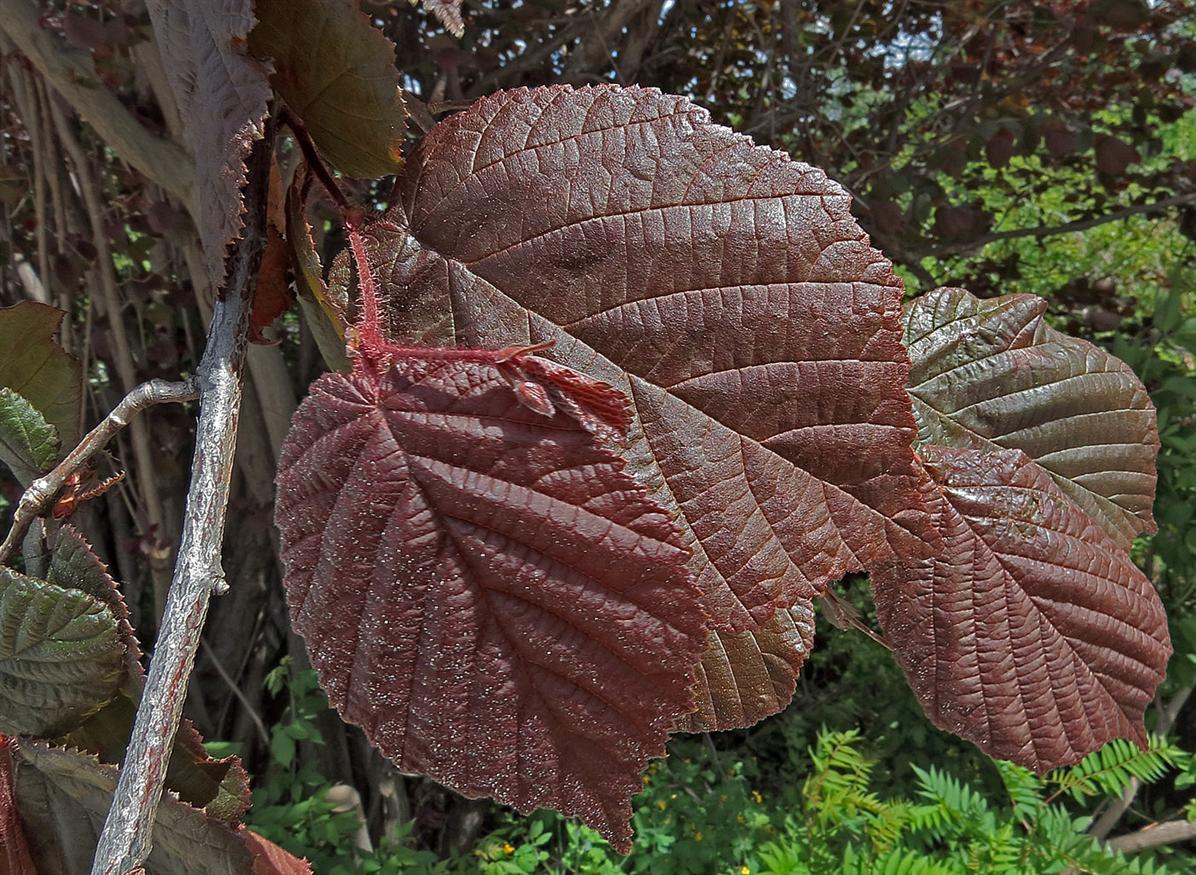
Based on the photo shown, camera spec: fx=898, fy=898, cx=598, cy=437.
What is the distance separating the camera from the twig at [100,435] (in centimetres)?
38

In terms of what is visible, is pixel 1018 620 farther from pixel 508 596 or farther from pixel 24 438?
pixel 24 438

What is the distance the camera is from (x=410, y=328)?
0.40m

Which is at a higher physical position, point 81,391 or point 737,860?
point 81,391

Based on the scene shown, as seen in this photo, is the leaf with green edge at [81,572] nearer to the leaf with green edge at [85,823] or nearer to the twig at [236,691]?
the leaf with green edge at [85,823]

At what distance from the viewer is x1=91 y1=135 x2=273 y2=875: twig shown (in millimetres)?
323

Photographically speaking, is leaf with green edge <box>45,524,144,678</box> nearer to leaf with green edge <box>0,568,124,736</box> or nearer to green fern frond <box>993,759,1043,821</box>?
leaf with green edge <box>0,568,124,736</box>

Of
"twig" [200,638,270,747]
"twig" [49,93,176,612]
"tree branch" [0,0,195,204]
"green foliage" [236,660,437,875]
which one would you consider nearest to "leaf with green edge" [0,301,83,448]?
"tree branch" [0,0,195,204]

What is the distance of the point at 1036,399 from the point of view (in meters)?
0.61

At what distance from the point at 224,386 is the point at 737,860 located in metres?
2.15

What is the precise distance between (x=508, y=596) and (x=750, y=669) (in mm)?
147

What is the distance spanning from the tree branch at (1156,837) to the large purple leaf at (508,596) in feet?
7.91

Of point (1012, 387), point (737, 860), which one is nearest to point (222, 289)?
point (1012, 387)

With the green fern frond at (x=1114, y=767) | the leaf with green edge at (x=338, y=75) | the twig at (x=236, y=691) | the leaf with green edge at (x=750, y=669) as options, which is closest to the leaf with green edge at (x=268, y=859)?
the leaf with green edge at (x=750, y=669)

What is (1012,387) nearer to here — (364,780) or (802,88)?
(802,88)
